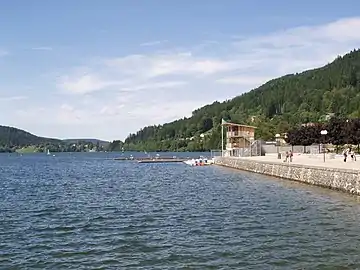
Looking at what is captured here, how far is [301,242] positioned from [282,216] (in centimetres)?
664

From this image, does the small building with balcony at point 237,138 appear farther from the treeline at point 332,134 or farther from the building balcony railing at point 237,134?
the treeline at point 332,134

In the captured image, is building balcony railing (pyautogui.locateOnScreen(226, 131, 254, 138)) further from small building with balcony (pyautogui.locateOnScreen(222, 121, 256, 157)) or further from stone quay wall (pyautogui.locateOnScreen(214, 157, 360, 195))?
stone quay wall (pyautogui.locateOnScreen(214, 157, 360, 195))

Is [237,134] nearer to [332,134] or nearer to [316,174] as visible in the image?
[332,134]

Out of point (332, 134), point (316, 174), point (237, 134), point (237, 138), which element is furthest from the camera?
point (237, 138)

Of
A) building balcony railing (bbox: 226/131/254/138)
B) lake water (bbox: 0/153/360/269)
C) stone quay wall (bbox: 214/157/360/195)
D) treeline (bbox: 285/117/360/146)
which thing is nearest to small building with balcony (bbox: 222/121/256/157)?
building balcony railing (bbox: 226/131/254/138)

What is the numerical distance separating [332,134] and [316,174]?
54327mm

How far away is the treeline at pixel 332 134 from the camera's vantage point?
84000 millimetres

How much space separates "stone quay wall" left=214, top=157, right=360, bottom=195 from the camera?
114 feet

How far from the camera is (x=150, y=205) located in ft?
102

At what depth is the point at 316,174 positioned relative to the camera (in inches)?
1657

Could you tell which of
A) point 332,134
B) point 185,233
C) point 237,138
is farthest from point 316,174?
point 237,138

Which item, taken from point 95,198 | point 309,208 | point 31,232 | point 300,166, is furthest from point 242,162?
point 31,232

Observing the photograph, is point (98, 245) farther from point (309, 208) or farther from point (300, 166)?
point (300, 166)

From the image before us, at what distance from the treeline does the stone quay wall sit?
80.9ft
